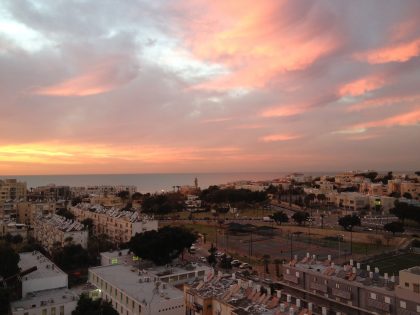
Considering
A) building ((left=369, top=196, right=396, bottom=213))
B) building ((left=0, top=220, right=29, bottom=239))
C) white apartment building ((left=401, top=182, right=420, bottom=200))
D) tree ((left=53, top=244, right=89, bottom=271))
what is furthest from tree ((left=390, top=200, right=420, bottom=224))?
building ((left=0, top=220, right=29, bottom=239))

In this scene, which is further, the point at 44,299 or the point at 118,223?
the point at 118,223

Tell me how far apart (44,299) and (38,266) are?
4568mm

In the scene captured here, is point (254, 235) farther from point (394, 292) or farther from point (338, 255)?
point (394, 292)

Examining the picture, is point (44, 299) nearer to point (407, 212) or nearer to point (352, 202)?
point (407, 212)

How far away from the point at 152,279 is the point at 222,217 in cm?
3277

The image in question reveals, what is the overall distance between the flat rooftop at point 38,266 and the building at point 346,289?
1253cm

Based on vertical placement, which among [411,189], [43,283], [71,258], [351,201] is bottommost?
[71,258]

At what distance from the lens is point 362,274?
1881 cm

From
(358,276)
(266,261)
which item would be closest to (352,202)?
(266,261)

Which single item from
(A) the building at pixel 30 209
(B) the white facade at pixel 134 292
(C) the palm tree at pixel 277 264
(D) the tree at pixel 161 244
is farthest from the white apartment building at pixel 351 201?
(B) the white facade at pixel 134 292

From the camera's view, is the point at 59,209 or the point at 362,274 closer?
the point at 362,274

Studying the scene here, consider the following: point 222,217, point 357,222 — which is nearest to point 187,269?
point 357,222

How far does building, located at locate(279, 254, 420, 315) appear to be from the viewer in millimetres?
16453

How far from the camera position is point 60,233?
3353cm
